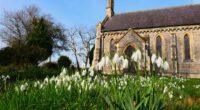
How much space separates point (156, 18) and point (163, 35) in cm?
366

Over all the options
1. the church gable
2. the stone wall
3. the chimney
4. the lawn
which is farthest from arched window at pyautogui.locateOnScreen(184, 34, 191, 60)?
the lawn

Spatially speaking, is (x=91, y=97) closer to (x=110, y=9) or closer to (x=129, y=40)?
(x=129, y=40)

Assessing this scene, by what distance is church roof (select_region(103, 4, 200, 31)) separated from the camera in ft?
130

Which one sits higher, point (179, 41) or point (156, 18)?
point (156, 18)

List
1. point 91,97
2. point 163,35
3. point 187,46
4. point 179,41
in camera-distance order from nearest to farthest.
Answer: point 91,97 → point 187,46 → point 179,41 → point 163,35

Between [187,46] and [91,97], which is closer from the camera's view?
[91,97]

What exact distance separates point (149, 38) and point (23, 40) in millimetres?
24485

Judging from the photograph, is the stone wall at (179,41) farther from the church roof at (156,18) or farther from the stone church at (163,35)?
the church roof at (156,18)

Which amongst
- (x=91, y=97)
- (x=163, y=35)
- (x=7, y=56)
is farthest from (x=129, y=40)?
(x=91, y=97)

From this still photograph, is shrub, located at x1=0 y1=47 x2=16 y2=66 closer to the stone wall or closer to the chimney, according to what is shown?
the stone wall

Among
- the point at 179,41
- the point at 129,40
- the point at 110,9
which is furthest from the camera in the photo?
the point at 110,9

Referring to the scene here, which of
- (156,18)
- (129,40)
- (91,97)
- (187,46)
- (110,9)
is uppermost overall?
(110,9)

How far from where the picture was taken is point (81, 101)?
622cm

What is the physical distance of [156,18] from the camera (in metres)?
42.3
